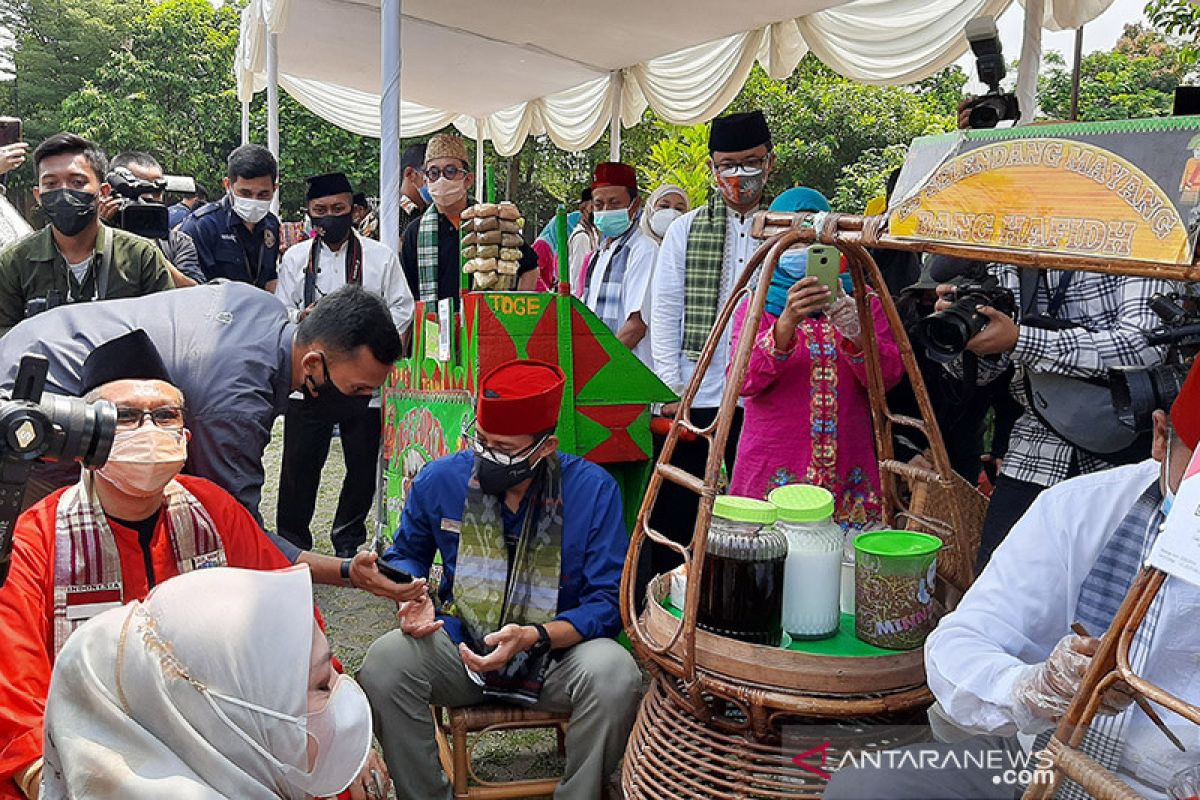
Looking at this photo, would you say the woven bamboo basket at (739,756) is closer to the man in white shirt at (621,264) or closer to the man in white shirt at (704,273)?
the man in white shirt at (704,273)

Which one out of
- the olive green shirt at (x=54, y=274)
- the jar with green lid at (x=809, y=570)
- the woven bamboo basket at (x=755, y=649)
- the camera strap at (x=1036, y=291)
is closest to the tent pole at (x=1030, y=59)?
the camera strap at (x=1036, y=291)

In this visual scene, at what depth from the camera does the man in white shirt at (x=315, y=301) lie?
455cm

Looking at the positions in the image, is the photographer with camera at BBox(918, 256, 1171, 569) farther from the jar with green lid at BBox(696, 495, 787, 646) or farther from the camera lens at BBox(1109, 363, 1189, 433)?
the jar with green lid at BBox(696, 495, 787, 646)

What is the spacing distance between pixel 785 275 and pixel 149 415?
1902 mm

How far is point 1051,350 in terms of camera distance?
2.23 m

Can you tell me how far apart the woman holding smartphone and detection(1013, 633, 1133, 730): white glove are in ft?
4.47

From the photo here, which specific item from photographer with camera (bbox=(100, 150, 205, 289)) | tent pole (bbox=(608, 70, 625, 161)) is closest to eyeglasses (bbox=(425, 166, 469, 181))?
photographer with camera (bbox=(100, 150, 205, 289))

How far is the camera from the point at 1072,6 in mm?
4602

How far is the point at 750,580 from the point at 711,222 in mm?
2045

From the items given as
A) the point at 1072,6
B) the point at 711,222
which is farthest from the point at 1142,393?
the point at 1072,6

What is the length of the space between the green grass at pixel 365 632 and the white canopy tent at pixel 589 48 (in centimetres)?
175

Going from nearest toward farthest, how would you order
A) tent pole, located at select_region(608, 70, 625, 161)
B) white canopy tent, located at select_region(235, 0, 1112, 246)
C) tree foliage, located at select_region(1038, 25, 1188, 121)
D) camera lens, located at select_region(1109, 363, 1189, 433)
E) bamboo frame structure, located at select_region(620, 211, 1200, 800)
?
bamboo frame structure, located at select_region(620, 211, 1200, 800), camera lens, located at select_region(1109, 363, 1189, 433), white canopy tent, located at select_region(235, 0, 1112, 246), tent pole, located at select_region(608, 70, 625, 161), tree foliage, located at select_region(1038, 25, 1188, 121)

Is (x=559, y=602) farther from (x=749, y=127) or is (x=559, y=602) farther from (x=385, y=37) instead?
(x=385, y=37)

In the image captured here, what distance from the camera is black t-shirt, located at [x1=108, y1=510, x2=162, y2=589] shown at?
222cm
